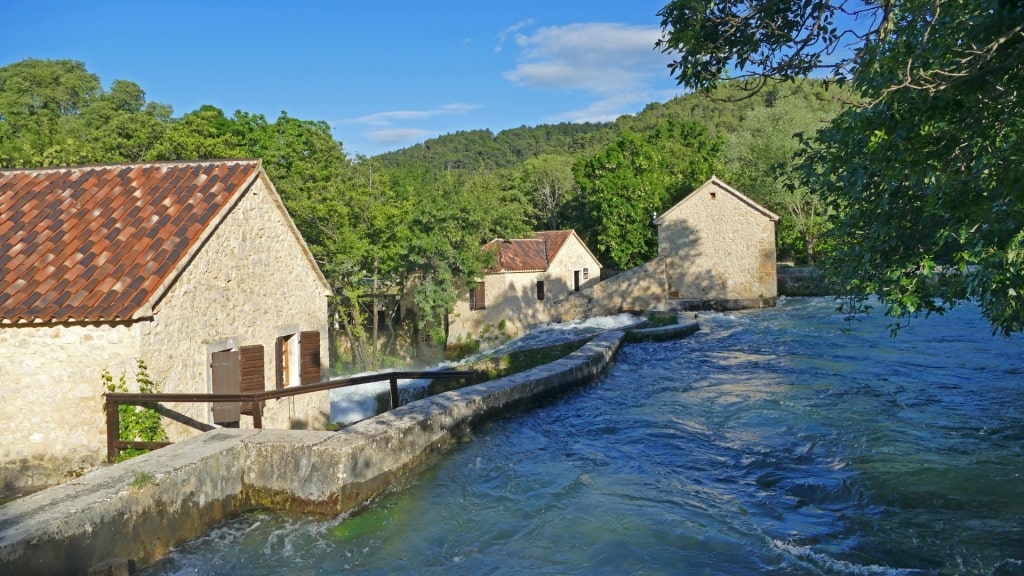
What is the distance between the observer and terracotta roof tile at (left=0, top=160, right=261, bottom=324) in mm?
7477

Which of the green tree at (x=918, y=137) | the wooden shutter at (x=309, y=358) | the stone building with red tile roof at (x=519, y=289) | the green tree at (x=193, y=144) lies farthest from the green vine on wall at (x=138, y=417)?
the stone building with red tile roof at (x=519, y=289)

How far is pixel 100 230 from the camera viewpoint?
8.70m

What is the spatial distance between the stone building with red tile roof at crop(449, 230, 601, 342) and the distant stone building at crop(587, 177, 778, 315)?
2.21m

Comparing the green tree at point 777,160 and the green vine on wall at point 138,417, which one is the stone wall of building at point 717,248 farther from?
the green vine on wall at point 138,417

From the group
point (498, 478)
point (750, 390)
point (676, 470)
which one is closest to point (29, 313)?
point (498, 478)

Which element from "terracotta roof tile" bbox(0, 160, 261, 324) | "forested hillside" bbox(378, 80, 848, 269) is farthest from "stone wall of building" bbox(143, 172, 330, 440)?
"forested hillside" bbox(378, 80, 848, 269)

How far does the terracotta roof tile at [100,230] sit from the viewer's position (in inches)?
294

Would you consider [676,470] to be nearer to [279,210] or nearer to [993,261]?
[993,261]

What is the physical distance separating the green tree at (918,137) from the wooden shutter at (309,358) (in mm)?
7776

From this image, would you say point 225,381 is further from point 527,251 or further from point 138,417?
point 527,251

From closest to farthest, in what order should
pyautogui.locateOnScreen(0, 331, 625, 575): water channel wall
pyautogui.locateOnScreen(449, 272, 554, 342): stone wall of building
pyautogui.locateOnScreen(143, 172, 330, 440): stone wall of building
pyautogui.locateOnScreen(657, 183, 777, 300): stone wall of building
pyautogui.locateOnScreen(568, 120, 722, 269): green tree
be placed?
pyautogui.locateOnScreen(0, 331, 625, 575): water channel wall < pyautogui.locateOnScreen(143, 172, 330, 440): stone wall of building < pyautogui.locateOnScreen(449, 272, 554, 342): stone wall of building < pyautogui.locateOnScreen(657, 183, 777, 300): stone wall of building < pyautogui.locateOnScreen(568, 120, 722, 269): green tree

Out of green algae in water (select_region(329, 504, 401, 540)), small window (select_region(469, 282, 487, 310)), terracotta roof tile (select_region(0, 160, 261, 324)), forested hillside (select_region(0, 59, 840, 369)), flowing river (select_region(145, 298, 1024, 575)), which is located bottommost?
flowing river (select_region(145, 298, 1024, 575))

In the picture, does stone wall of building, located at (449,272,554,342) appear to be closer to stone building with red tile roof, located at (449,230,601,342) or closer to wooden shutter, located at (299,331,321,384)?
stone building with red tile roof, located at (449,230,601,342)

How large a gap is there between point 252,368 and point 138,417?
279 cm
